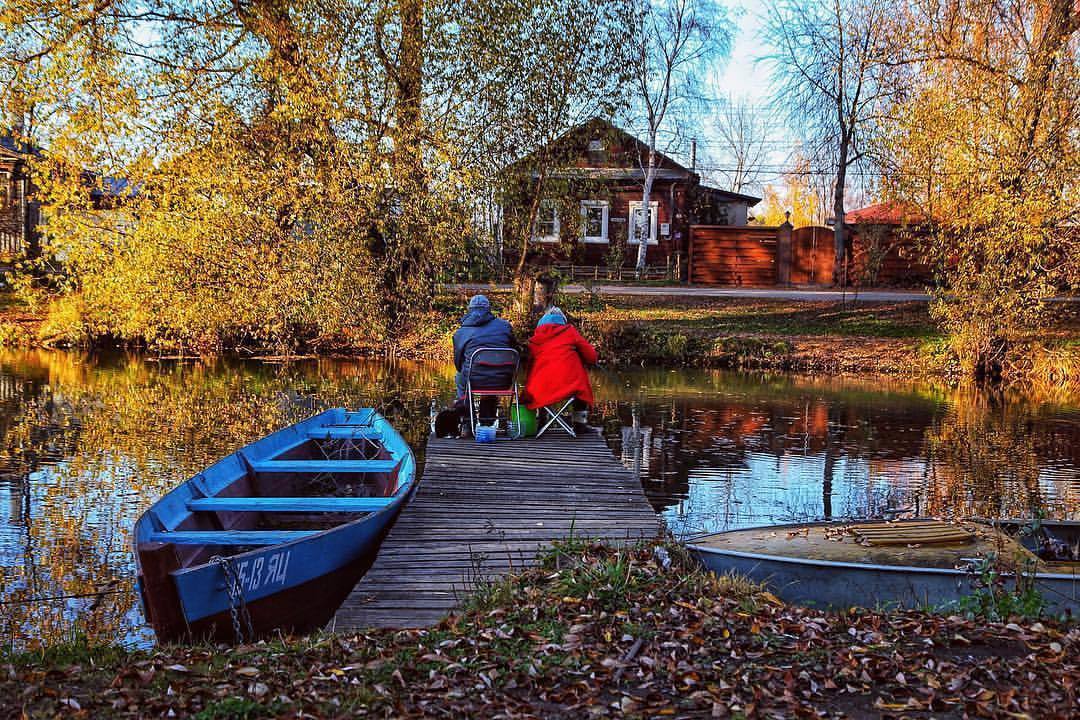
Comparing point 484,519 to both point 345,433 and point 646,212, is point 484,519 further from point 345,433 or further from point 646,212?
point 646,212

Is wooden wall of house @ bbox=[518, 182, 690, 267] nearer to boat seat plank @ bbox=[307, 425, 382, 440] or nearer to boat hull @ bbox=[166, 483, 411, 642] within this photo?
boat seat plank @ bbox=[307, 425, 382, 440]

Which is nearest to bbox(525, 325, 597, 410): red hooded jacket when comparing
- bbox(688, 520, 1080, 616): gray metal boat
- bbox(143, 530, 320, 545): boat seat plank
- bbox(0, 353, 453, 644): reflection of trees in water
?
bbox(688, 520, 1080, 616): gray metal boat

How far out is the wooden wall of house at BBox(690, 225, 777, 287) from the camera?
3412 cm

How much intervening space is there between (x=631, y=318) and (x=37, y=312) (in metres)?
16.2

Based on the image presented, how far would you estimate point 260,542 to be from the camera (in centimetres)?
742

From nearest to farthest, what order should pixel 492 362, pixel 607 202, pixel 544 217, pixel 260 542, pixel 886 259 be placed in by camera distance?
pixel 260 542 → pixel 492 362 → pixel 544 217 → pixel 607 202 → pixel 886 259

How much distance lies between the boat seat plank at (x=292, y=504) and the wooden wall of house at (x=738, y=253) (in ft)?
87.8

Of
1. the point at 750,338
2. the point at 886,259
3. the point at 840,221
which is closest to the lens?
the point at 750,338

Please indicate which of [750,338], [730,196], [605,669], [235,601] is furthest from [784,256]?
[605,669]

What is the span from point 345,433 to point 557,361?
2.72 meters

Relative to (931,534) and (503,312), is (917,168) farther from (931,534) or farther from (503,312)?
(931,534)

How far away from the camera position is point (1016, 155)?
756 inches

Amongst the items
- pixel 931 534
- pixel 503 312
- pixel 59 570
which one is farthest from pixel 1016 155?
pixel 59 570

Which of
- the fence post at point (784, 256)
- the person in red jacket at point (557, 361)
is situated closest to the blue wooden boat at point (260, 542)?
the person in red jacket at point (557, 361)
